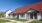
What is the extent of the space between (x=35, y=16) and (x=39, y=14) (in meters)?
0.75

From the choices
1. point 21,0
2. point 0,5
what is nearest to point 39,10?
point 21,0

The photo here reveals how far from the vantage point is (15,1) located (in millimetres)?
13109

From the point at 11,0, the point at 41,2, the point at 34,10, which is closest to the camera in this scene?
the point at 11,0

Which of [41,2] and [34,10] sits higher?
[41,2]

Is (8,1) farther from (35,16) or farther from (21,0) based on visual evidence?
(35,16)

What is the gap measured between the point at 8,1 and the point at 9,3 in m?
0.84

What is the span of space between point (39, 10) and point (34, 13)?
2.41 feet

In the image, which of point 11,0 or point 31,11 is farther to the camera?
point 31,11

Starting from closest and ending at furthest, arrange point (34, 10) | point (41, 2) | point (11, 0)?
point (11, 0) < point (34, 10) < point (41, 2)

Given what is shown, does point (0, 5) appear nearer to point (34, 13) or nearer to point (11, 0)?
point (11, 0)

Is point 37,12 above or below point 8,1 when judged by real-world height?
below

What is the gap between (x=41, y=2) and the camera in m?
16.5

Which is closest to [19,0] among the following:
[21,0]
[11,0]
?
[21,0]

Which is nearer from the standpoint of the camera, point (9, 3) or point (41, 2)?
point (9, 3)
